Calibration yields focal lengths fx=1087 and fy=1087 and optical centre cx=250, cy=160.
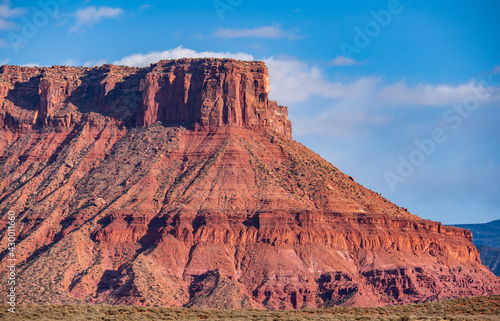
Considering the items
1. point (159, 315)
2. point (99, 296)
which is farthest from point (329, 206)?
point (159, 315)

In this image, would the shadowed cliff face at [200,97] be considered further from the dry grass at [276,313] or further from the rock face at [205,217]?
the dry grass at [276,313]

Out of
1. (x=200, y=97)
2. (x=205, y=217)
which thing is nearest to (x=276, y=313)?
(x=205, y=217)

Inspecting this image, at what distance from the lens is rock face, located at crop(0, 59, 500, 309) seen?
158 m

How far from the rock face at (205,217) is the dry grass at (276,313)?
6041 cm

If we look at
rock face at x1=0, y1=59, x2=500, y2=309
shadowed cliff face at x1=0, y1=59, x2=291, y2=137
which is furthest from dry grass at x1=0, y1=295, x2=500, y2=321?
shadowed cliff face at x1=0, y1=59, x2=291, y2=137

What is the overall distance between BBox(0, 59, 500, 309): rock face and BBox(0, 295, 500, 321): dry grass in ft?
198

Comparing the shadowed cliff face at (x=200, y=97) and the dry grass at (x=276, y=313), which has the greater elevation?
the shadowed cliff face at (x=200, y=97)

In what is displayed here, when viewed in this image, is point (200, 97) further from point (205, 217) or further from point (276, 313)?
point (276, 313)

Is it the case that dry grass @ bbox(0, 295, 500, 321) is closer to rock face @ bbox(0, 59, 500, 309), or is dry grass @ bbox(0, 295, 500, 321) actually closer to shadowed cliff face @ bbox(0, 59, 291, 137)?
rock face @ bbox(0, 59, 500, 309)

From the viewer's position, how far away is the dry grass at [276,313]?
81500 mm

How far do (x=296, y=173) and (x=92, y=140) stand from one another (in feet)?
128

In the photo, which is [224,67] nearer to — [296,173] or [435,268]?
[296,173]

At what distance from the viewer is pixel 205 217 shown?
168875 millimetres

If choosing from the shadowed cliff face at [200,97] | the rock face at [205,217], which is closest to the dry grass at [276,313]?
A: the rock face at [205,217]
